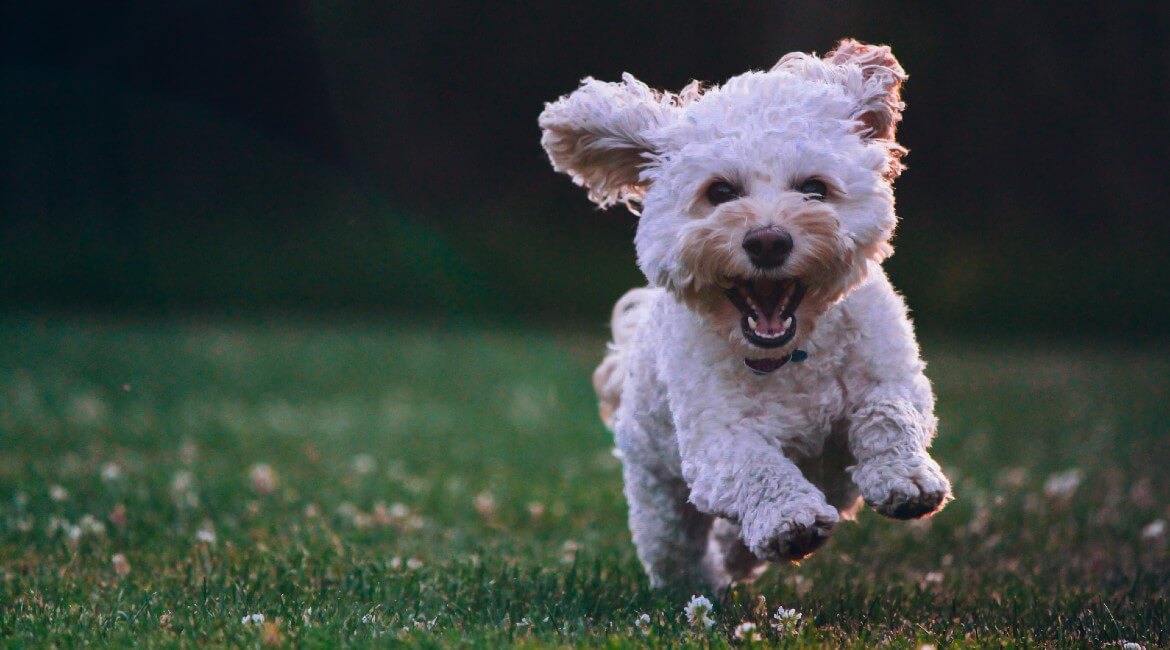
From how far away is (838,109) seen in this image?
3.70 metres

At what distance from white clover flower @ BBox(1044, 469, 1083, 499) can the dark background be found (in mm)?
10325

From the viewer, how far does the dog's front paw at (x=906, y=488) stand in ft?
10.9

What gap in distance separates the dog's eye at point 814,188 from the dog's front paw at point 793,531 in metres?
0.86

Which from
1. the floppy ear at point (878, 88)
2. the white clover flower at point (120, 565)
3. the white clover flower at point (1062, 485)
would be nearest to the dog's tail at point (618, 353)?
the floppy ear at point (878, 88)

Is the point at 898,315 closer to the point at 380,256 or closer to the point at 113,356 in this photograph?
the point at 113,356

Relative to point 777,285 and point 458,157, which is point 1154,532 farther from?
point 458,157

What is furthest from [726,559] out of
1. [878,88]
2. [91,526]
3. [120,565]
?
[91,526]

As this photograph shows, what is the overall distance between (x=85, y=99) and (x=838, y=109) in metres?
17.4

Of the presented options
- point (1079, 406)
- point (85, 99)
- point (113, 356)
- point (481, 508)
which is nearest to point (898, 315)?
point (481, 508)

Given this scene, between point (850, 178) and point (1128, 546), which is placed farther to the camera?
point (1128, 546)

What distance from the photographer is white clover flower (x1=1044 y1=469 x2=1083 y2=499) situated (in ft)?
21.4

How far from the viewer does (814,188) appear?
3.56 meters

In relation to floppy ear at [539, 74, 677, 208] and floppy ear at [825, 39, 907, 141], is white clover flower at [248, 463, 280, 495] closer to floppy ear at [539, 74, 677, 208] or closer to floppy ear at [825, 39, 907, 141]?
floppy ear at [539, 74, 677, 208]

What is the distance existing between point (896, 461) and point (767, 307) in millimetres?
555
